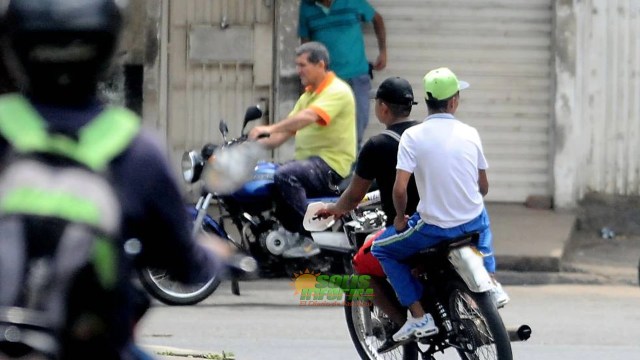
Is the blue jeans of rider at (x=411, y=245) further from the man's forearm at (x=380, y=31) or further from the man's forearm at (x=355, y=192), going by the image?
the man's forearm at (x=380, y=31)

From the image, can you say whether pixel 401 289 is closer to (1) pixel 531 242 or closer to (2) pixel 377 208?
(2) pixel 377 208

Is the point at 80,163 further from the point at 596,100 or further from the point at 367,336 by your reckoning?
the point at 596,100

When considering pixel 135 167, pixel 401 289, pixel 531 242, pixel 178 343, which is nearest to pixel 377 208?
pixel 178 343

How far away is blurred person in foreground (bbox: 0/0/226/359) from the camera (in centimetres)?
253

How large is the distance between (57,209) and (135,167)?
21 cm

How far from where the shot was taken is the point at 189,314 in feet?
30.1

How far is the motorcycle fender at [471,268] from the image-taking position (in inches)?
237

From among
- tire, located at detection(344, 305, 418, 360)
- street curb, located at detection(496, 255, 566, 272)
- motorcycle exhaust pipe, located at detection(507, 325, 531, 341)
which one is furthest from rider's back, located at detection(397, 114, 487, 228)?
street curb, located at detection(496, 255, 566, 272)

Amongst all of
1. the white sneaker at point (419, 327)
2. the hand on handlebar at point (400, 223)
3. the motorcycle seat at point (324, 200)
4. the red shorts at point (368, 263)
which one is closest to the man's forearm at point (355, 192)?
the red shorts at point (368, 263)

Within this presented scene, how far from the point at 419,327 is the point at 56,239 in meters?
4.09

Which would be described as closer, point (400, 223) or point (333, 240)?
point (400, 223)

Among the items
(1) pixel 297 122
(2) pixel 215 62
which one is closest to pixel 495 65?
(2) pixel 215 62

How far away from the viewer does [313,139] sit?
31.3 feet

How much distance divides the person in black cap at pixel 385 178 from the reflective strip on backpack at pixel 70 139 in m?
4.17
